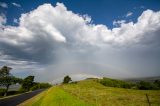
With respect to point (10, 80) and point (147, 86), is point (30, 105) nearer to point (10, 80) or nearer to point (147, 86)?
point (10, 80)

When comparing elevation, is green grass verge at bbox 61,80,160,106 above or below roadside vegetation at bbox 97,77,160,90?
below

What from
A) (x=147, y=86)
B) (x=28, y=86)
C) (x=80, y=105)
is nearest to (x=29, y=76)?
(x=28, y=86)

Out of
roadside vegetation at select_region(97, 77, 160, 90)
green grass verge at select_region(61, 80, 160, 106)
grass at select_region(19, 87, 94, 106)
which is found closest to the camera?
green grass verge at select_region(61, 80, 160, 106)

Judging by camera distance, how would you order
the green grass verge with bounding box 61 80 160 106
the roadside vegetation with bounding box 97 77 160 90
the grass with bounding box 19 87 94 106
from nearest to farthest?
the green grass verge with bounding box 61 80 160 106
the grass with bounding box 19 87 94 106
the roadside vegetation with bounding box 97 77 160 90

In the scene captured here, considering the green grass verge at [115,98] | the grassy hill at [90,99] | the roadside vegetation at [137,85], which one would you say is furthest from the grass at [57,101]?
the roadside vegetation at [137,85]

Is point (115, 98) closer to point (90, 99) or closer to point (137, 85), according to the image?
point (90, 99)

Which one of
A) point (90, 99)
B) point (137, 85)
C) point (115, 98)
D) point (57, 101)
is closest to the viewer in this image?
point (90, 99)

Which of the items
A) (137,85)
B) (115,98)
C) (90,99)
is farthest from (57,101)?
(137,85)

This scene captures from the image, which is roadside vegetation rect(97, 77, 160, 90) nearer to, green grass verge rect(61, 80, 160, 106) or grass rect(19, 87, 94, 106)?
green grass verge rect(61, 80, 160, 106)

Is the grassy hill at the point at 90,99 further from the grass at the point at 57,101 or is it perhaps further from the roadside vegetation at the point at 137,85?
the roadside vegetation at the point at 137,85

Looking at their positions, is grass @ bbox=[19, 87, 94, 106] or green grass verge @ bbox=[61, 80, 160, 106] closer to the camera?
green grass verge @ bbox=[61, 80, 160, 106]

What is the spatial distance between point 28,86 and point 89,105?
10874 centimetres

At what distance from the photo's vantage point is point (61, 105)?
28.0 meters

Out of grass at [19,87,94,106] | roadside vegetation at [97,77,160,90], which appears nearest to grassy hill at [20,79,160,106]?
grass at [19,87,94,106]
